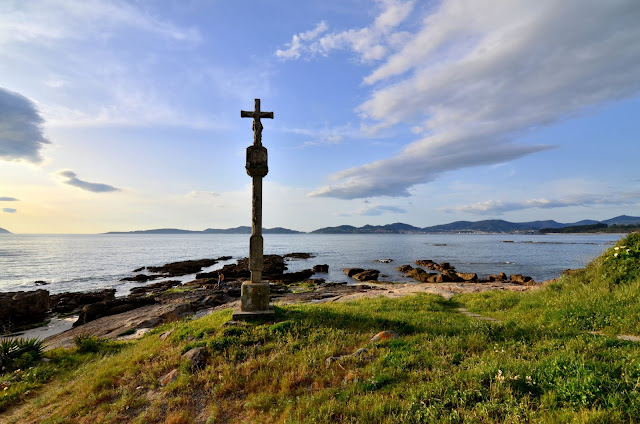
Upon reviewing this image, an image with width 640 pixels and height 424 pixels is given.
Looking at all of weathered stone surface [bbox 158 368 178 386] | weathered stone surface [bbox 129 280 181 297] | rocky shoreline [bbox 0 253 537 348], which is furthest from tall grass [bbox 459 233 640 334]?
weathered stone surface [bbox 129 280 181 297]

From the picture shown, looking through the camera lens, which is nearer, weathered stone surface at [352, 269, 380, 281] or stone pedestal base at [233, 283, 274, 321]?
stone pedestal base at [233, 283, 274, 321]

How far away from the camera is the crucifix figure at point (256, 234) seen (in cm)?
1000

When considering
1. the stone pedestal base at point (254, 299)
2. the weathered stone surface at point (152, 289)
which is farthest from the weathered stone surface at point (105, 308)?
the stone pedestal base at point (254, 299)

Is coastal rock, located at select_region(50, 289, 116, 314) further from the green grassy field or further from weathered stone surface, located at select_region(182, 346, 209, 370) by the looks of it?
weathered stone surface, located at select_region(182, 346, 209, 370)

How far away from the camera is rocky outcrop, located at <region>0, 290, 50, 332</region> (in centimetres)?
2064

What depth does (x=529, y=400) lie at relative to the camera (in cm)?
441

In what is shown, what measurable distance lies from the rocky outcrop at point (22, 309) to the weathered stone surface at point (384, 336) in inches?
1006

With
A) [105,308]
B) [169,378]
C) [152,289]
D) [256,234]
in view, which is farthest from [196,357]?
[152,289]

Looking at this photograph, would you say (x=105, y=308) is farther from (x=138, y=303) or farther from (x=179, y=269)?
(x=179, y=269)

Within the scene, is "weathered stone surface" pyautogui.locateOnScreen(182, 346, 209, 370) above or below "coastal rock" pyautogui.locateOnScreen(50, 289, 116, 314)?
above

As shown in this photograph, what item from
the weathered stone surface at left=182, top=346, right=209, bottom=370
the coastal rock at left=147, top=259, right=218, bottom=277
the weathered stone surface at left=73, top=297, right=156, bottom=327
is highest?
the weathered stone surface at left=182, top=346, right=209, bottom=370

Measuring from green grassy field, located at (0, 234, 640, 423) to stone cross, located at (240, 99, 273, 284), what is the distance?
183 centimetres

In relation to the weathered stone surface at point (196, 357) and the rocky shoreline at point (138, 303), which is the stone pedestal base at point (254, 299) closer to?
the weathered stone surface at point (196, 357)

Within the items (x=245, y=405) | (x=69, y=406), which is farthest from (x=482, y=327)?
(x=69, y=406)
